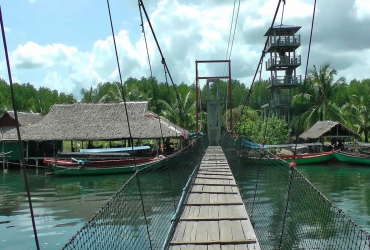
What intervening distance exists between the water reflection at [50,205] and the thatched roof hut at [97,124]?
9.17ft

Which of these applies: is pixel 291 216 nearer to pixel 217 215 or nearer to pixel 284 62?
pixel 217 215

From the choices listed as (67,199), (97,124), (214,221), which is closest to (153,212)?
(67,199)

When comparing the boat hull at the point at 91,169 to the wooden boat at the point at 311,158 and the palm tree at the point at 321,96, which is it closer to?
the wooden boat at the point at 311,158

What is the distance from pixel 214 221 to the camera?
429 centimetres

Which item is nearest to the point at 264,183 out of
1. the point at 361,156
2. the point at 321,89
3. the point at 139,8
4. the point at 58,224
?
the point at 58,224

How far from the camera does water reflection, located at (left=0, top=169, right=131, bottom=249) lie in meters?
7.78

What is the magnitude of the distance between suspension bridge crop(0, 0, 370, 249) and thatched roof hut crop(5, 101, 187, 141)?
7358 millimetres

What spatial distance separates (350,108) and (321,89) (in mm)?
1931

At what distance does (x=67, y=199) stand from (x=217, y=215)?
8.17m

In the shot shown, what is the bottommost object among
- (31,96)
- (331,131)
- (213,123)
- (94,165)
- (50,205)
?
(50,205)

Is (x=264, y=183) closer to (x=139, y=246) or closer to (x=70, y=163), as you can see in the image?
(x=139, y=246)

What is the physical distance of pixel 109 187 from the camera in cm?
1395

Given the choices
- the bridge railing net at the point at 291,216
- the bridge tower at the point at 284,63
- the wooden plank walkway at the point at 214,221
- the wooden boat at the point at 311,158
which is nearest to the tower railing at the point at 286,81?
the bridge tower at the point at 284,63

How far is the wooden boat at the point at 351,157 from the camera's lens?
1855 cm
